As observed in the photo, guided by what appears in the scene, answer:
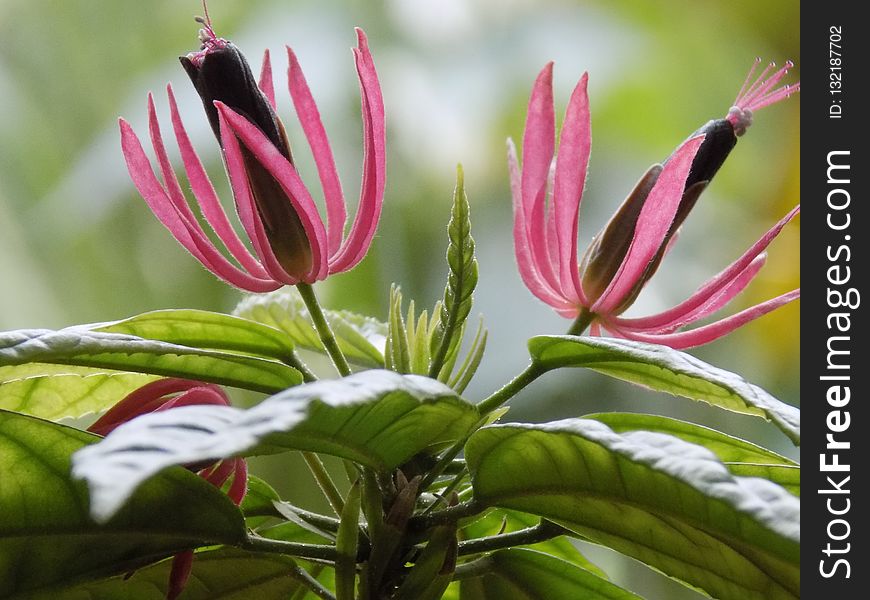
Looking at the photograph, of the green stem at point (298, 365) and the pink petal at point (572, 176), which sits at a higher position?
the pink petal at point (572, 176)

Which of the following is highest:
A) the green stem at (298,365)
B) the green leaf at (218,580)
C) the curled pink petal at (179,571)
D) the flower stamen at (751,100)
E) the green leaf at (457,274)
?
the flower stamen at (751,100)

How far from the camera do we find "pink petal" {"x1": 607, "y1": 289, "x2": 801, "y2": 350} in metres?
0.43

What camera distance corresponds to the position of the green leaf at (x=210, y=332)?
0.40 m

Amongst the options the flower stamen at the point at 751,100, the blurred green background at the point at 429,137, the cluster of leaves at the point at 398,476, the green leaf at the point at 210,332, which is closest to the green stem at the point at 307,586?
the cluster of leaves at the point at 398,476

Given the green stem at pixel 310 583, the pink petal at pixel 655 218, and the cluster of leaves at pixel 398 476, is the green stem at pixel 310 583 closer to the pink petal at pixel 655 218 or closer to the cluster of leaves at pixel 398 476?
the cluster of leaves at pixel 398 476

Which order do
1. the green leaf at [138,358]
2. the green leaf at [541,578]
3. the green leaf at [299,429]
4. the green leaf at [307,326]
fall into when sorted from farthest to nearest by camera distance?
1. the green leaf at [307,326]
2. the green leaf at [541,578]
3. the green leaf at [138,358]
4. the green leaf at [299,429]

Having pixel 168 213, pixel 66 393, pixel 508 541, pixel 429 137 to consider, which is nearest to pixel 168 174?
pixel 168 213

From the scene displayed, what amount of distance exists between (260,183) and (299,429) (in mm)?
142

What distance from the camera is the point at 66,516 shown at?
1.10 feet

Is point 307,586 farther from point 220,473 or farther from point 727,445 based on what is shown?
point 727,445

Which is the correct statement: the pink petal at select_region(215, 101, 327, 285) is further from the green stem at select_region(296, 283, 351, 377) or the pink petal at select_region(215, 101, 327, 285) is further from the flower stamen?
the flower stamen

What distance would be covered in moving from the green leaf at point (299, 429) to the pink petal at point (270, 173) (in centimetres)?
10
